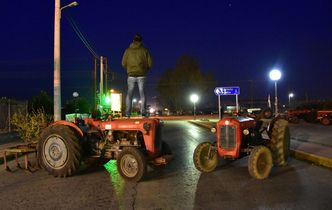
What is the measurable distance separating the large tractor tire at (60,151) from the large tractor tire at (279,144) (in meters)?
5.02

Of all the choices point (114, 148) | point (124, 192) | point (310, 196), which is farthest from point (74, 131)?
point (310, 196)

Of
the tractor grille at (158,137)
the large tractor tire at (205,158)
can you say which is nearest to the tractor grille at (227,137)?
the large tractor tire at (205,158)

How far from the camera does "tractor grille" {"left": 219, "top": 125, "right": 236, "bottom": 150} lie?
9.72m

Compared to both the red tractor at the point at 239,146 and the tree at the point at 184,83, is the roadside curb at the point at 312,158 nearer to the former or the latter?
the red tractor at the point at 239,146

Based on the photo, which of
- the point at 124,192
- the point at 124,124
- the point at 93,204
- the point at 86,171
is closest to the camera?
the point at 93,204

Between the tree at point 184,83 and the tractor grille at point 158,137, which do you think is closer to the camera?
the tractor grille at point 158,137

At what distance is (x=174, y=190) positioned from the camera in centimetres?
794

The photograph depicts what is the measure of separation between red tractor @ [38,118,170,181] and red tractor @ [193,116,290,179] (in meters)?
1.08

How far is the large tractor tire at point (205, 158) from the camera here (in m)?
9.85

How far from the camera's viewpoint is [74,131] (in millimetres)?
9555

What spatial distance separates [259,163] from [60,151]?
4.66 meters

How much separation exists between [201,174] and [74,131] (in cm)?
326

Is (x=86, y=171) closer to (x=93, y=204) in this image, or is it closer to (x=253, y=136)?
(x=93, y=204)

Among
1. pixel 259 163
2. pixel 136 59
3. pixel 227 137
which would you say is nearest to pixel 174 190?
pixel 259 163
